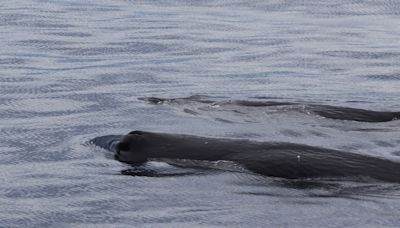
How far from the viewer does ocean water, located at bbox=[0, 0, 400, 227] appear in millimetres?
8164

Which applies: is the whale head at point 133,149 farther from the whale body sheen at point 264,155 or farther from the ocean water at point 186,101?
the ocean water at point 186,101

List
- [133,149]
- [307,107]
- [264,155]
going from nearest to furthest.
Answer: [264,155] < [133,149] < [307,107]

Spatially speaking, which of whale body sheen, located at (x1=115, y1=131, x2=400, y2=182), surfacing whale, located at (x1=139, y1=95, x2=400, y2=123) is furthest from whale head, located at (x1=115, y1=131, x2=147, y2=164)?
surfacing whale, located at (x1=139, y1=95, x2=400, y2=123)

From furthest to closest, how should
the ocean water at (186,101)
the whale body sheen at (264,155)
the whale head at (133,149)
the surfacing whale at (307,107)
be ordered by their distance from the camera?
1. the surfacing whale at (307,107)
2. the whale head at (133,149)
3. the whale body sheen at (264,155)
4. the ocean water at (186,101)

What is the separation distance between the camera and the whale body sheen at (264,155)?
880cm

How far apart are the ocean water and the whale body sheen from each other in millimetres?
126

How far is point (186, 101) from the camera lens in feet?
43.5

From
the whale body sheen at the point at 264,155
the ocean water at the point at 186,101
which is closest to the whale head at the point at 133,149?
the whale body sheen at the point at 264,155

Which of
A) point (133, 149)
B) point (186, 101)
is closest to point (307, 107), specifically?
point (186, 101)

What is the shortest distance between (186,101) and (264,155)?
4142 mm

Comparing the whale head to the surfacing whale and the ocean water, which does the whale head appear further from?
the surfacing whale

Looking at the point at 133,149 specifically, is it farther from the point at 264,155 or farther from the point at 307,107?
the point at 307,107

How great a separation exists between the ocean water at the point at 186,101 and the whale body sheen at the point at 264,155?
0.41 ft

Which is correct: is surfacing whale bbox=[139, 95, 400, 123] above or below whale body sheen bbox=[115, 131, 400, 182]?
below
